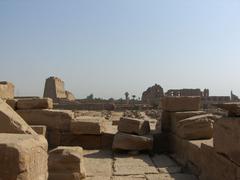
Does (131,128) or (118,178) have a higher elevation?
(131,128)

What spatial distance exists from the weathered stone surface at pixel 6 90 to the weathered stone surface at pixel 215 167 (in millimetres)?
6674

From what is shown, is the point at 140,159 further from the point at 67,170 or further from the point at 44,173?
the point at 44,173

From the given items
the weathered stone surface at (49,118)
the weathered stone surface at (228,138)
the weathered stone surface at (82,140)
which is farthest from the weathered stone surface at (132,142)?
the weathered stone surface at (228,138)

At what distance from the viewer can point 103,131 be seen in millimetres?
9836

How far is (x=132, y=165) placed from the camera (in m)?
7.48

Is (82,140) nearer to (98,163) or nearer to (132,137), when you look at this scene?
(132,137)

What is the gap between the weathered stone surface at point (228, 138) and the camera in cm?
468

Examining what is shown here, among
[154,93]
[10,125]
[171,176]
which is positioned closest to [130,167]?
[171,176]

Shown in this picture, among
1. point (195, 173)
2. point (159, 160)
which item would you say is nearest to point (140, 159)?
point (159, 160)

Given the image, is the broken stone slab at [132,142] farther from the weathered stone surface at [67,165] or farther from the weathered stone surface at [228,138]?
the weathered stone surface at [228,138]

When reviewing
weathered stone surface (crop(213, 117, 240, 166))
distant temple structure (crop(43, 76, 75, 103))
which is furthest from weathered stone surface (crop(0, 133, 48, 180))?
distant temple structure (crop(43, 76, 75, 103))

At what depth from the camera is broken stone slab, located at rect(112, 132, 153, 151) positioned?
8.65 metres

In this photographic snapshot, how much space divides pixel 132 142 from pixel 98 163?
4.03 ft

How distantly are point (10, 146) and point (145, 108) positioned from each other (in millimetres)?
25435
